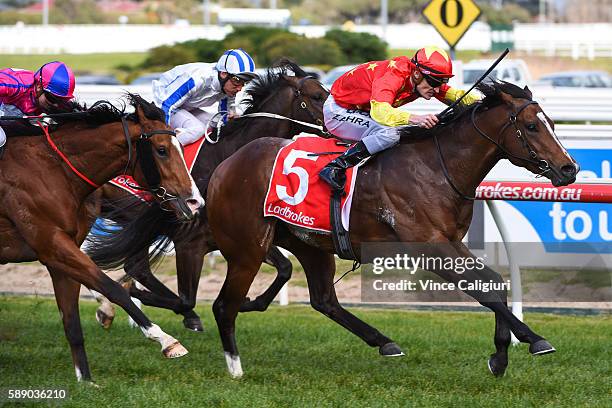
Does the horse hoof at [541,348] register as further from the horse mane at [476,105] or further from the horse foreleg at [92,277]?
the horse foreleg at [92,277]

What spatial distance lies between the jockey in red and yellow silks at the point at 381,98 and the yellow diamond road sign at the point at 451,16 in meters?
5.06

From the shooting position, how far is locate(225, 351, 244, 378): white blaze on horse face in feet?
18.1

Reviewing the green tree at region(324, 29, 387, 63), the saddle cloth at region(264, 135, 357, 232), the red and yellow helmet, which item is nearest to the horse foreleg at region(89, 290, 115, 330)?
the saddle cloth at region(264, 135, 357, 232)

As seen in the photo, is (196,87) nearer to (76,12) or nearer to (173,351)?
(173,351)

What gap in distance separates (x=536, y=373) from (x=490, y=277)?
68 cm

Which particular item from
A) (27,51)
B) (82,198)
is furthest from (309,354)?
(27,51)

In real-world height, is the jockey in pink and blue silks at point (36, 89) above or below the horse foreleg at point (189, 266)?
above

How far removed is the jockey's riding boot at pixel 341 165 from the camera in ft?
17.7

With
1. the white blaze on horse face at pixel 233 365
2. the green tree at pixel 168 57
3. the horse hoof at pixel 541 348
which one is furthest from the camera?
the green tree at pixel 168 57

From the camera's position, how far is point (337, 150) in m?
5.62

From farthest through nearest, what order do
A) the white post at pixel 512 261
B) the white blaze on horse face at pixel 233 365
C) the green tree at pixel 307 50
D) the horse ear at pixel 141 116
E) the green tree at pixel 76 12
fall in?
1. the green tree at pixel 76 12
2. the green tree at pixel 307 50
3. the white post at pixel 512 261
4. the white blaze on horse face at pixel 233 365
5. the horse ear at pixel 141 116

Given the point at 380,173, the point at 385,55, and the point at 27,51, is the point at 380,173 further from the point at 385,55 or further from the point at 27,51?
the point at 27,51

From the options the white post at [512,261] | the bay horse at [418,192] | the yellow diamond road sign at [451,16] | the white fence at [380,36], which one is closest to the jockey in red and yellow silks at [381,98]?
the bay horse at [418,192]

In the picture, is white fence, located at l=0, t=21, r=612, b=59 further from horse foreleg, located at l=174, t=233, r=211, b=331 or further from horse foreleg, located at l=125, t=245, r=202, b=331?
horse foreleg, located at l=174, t=233, r=211, b=331
